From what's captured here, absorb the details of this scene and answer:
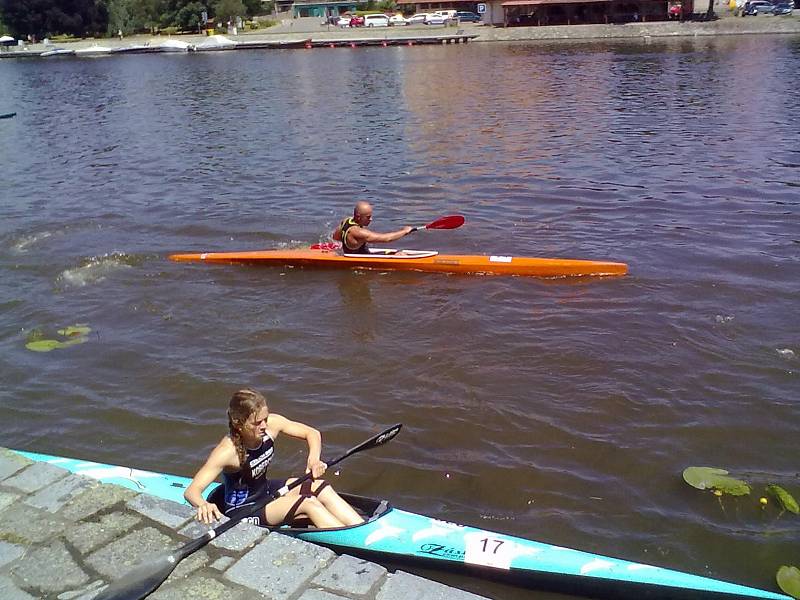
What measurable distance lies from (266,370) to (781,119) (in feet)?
56.4

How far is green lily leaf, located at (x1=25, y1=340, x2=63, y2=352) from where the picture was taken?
341 inches

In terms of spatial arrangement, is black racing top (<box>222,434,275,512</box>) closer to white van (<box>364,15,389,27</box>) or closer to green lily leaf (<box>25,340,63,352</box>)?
green lily leaf (<box>25,340,63,352</box>)

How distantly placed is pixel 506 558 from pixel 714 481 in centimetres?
207

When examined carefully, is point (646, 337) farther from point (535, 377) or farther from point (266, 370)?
point (266, 370)

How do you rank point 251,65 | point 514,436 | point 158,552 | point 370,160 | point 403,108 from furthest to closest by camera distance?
point 251,65 < point 403,108 < point 370,160 < point 514,436 < point 158,552

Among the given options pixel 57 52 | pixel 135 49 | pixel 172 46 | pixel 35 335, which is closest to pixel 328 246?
pixel 35 335

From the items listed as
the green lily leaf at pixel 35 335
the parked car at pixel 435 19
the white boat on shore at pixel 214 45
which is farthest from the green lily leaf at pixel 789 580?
the parked car at pixel 435 19

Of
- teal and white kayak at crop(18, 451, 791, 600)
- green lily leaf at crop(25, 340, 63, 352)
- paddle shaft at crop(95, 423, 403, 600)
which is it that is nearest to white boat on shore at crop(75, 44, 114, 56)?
green lily leaf at crop(25, 340, 63, 352)

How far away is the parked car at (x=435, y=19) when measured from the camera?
65812mm

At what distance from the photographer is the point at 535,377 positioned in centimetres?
753

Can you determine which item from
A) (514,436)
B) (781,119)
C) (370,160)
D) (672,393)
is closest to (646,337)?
(672,393)

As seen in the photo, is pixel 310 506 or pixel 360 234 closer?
pixel 310 506

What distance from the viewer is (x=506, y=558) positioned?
4613 millimetres

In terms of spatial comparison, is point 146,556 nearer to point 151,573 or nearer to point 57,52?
point 151,573
